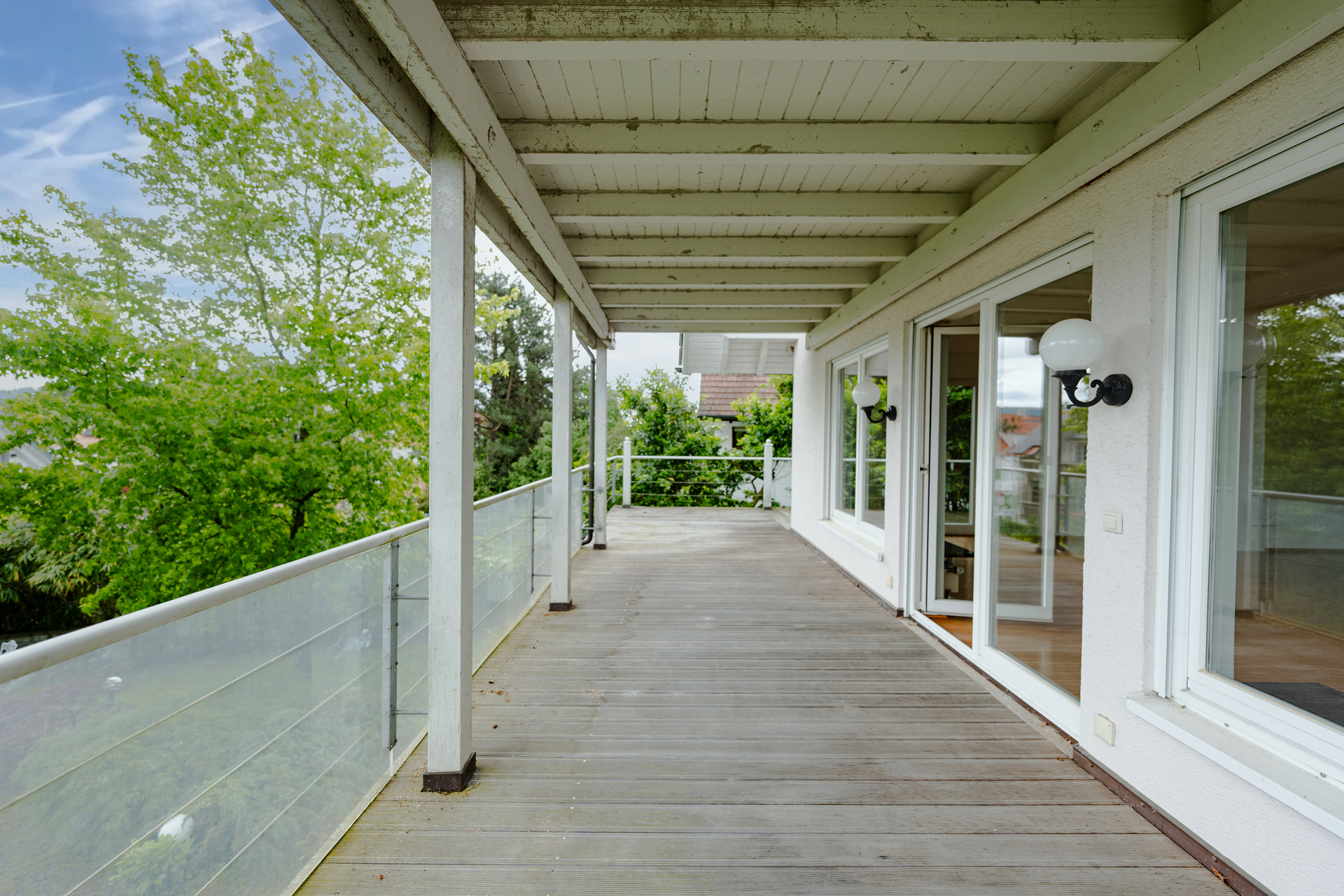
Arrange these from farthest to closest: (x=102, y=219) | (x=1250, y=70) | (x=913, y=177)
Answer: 1. (x=102, y=219)
2. (x=913, y=177)
3. (x=1250, y=70)

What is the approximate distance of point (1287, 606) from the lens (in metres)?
1.76

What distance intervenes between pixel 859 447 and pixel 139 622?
4947 millimetres

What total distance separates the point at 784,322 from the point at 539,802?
5.40 metres

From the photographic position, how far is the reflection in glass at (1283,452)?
63.9 inches

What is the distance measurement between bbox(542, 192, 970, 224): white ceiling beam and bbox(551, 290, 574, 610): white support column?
49.3 inches

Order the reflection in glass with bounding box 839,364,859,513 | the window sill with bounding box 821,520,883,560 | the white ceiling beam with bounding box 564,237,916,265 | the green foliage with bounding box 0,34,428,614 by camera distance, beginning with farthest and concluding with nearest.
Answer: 1. the green foliage with bounding box 0,34,428,614
2. the reflection in glass with bounding box 839,364,859,513
3. the window sill with bounding box 821,520,883,560
4. the white ceiling beam with bounding box 564,237,916,265

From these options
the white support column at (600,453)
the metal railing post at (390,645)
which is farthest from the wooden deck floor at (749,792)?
the white support column at (600,453)

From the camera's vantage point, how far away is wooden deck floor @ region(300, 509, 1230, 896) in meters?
1.79

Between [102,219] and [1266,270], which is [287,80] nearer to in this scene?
[102,219]

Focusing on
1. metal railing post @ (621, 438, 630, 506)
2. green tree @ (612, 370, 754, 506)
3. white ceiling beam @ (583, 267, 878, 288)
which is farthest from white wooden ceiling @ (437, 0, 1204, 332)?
green tree @ (612, 370, 754, 506)

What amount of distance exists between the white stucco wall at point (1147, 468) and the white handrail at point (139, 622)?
8.08 ft

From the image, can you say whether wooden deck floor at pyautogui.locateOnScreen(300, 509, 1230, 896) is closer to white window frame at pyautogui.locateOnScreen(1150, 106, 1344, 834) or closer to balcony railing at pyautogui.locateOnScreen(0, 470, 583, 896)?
balcony railing at pyautogui.locateOnScreen(0, 470, 583, 896)

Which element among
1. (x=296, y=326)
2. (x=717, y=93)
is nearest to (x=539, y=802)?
(x=717, y=93)

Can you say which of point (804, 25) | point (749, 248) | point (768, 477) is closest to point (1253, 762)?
point (804, 25)
